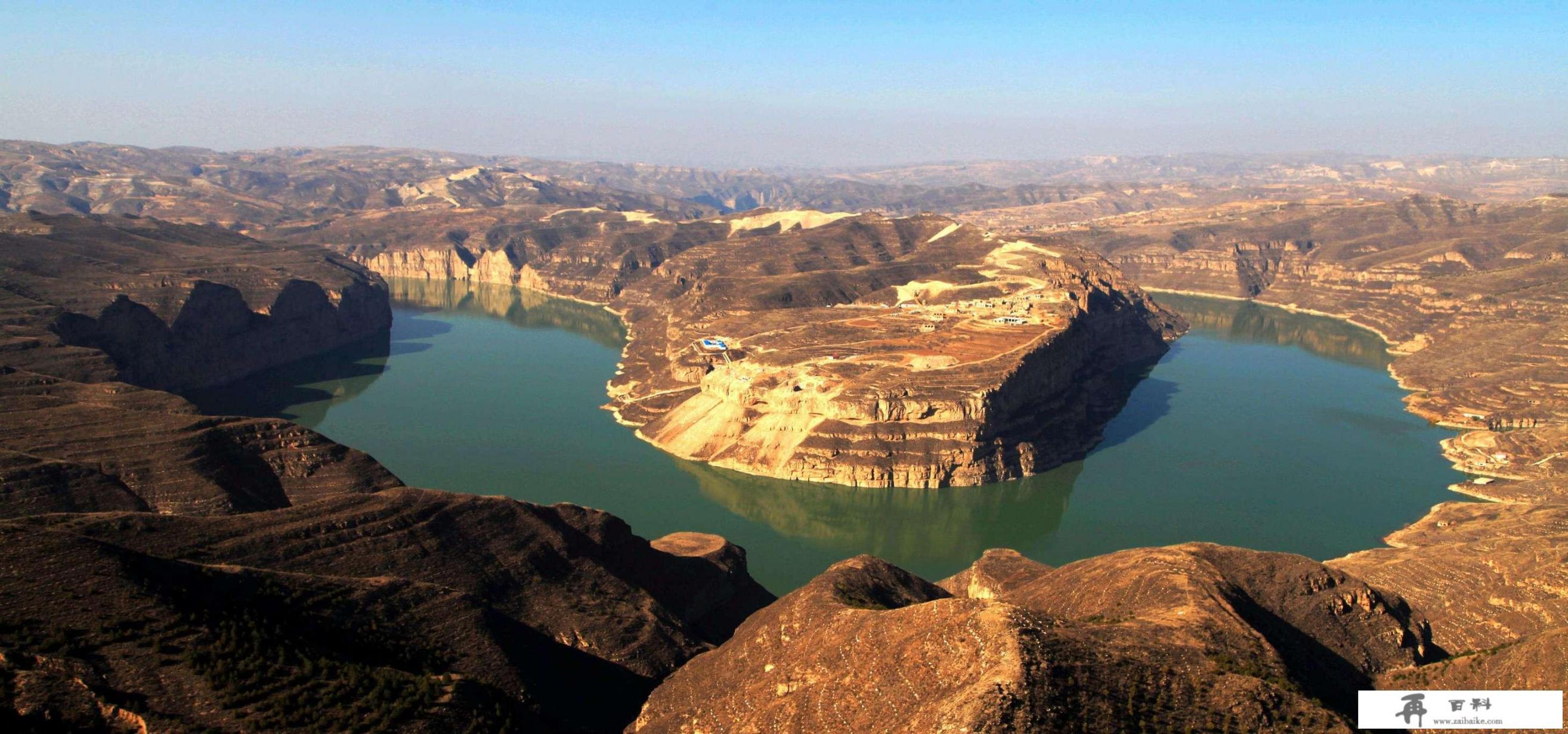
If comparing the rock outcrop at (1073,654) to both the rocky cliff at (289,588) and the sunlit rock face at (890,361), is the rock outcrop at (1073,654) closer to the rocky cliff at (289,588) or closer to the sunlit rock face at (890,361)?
the rocky cliff at (289,588)

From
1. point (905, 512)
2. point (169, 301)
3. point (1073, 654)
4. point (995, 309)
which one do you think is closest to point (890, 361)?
point (905, 512)

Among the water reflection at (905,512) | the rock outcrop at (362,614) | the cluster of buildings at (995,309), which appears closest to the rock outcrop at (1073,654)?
the rock outcrop at (362,614)

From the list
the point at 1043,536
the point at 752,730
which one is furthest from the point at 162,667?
the point at 1043,536

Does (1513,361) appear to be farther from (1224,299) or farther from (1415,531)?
(1224,299)

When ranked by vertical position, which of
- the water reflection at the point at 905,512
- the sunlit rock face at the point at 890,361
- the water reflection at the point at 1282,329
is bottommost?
the water reflection at the point at 905,512

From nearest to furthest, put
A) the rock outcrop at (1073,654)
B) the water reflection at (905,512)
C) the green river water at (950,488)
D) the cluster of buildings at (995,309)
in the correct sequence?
1. the rock outcrop at (1073,654)
2. the water reflection at (905,512)
3. the green river water at (950,488)
4. the cluster of buildings at (995,309)

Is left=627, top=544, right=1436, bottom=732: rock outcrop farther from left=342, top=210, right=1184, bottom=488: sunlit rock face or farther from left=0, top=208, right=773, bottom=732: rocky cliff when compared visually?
left=342, top=210, right=1184, bottom=488: sunlit rock face

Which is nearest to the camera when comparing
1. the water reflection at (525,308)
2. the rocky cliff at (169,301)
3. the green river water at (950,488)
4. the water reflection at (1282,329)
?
the green river water at (950,488)
